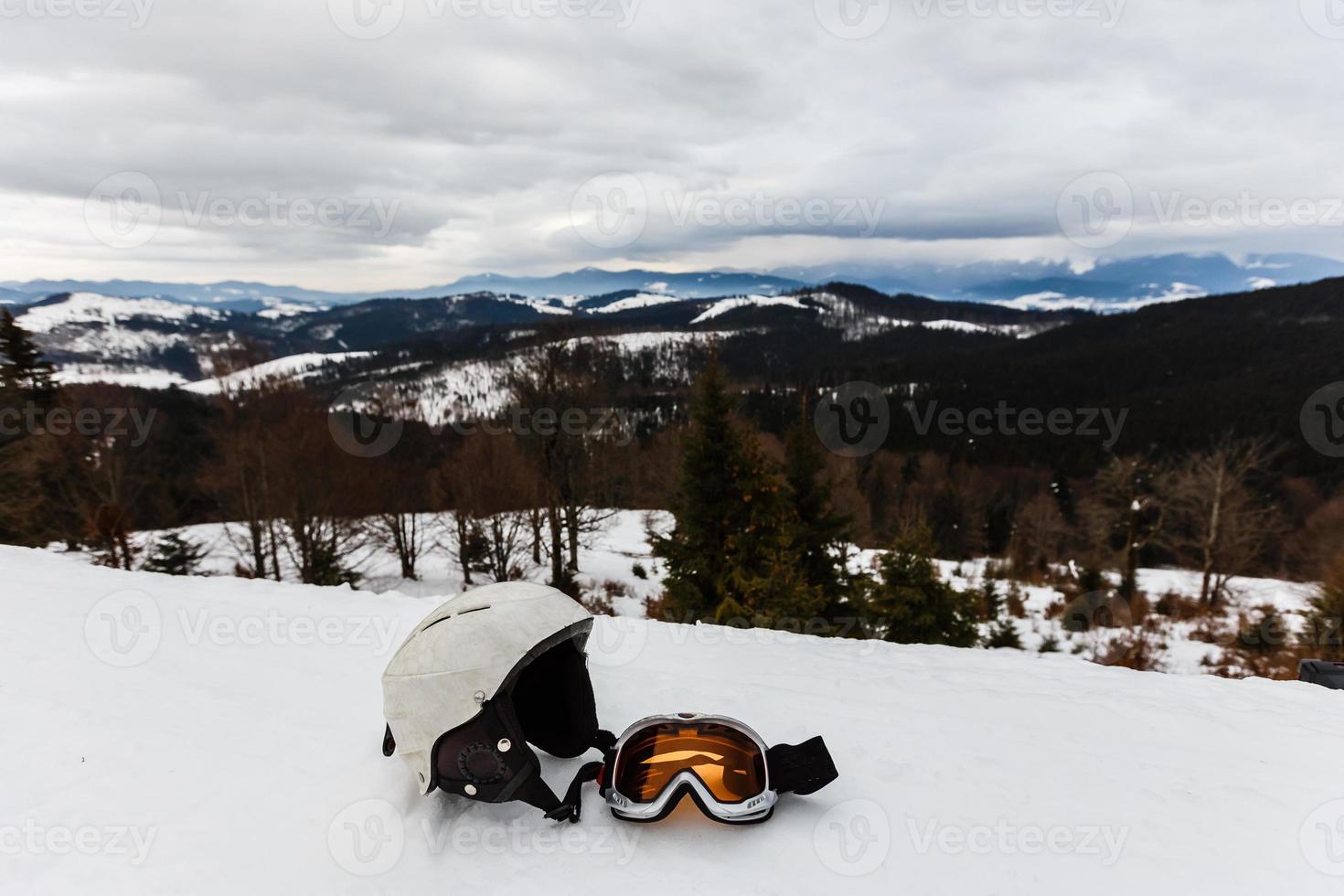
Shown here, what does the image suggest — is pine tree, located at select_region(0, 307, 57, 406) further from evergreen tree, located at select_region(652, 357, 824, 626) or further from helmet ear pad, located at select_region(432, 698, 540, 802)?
helmet ear pad, located at select_region(432, 698, 540, 802)

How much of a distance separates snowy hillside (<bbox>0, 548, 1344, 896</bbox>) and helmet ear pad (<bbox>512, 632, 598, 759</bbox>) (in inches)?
9.2

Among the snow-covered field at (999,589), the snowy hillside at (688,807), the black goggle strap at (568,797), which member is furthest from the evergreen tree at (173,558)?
the black goggle strap at (568,797)

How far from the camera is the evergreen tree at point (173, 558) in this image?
19.4 m

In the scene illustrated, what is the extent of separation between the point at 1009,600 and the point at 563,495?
18.0 meters

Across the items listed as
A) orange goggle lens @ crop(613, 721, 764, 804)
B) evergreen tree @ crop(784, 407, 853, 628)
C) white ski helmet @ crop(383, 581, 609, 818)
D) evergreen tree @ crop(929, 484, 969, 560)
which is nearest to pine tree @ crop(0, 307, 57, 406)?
evergreen tree @ crop(784, 407, 853, 628)

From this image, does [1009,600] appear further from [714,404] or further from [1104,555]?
[1104,555]

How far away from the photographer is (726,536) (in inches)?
489

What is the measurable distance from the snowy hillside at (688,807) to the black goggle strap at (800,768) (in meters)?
0.22

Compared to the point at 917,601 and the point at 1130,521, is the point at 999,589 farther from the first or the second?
the point at 917,601

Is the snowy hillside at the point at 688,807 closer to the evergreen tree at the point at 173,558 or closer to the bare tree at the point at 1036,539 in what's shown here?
the evergreen tree at the point at 173,558

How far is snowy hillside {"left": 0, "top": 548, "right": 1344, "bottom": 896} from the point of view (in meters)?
3.31

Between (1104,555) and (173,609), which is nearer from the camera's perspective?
(173,609)

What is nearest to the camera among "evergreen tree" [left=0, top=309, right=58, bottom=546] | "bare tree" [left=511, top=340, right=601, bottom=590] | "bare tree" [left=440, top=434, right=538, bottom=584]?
"evergreen tree" [left=0, top=309, right=58, bottom=546]

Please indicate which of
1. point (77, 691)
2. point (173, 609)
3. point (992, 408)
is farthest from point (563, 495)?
point (992, 408)
